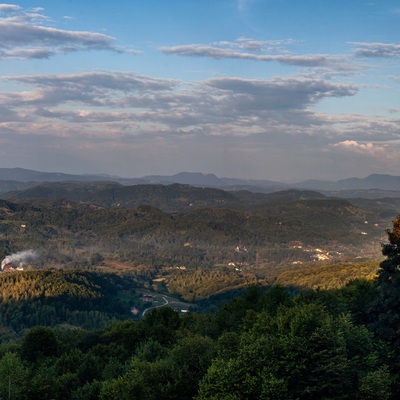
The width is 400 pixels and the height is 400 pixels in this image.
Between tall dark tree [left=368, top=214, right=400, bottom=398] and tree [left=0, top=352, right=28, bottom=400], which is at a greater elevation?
tall dark tree [left=368, top=214, right=400, bottom=398]

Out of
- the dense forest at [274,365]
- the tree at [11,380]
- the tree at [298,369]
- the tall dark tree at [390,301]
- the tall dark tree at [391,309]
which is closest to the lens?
the tree at [298,369]

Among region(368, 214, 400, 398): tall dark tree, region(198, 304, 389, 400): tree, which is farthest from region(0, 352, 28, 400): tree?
region(368, 214, 400, 398): tall dark tree

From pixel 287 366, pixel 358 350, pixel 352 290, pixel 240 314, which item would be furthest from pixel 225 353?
pixel 352 290

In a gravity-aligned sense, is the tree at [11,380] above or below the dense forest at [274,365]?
below

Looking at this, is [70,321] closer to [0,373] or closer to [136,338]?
[136,338]

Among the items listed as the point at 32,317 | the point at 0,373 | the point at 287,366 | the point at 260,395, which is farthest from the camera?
the point at 32,317

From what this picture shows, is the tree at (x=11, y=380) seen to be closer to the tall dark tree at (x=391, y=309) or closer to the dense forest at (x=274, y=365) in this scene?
the dense forest at (x=274, y=365)

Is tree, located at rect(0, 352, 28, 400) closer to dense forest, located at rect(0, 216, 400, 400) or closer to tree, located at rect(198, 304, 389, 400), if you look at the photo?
dense forest, located at rect(0, 216, 400, 400)

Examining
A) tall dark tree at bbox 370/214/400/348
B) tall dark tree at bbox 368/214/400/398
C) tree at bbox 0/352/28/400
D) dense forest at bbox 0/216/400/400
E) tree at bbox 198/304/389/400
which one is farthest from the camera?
tall dark tree at bbox 370/214/400/348

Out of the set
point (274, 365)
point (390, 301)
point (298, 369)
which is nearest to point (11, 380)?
point (274, 365)

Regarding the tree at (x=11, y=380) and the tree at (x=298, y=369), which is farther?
the tree at (x=11, y=380)

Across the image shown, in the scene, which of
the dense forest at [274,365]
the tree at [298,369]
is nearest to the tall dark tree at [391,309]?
the dense forest at [274,365]
